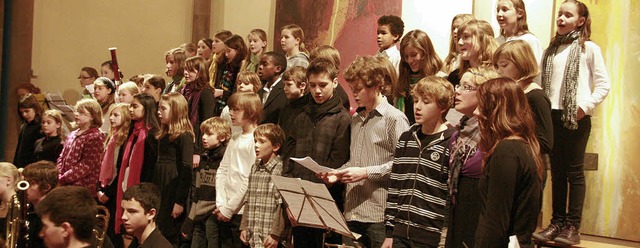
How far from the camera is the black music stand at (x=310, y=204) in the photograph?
4.45 meters

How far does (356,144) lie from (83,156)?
2980 mm

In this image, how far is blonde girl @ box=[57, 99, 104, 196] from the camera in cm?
706

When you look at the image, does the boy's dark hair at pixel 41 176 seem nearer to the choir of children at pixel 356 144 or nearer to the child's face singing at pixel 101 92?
the choir of children at pixel 356 144

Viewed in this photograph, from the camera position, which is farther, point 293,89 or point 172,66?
point 172,66

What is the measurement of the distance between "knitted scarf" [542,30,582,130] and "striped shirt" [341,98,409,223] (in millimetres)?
1079

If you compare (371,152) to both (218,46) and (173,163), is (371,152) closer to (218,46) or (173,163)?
(173,163)

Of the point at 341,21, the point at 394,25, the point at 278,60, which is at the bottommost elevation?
the point at 278,60

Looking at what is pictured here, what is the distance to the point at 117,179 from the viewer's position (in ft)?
22.9

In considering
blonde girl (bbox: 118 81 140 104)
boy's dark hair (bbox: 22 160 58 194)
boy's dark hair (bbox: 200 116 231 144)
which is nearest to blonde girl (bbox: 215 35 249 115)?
blonde girl (bbox: 118 81 140 104)

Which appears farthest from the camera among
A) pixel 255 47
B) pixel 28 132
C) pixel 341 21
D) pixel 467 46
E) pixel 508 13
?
pixel 341 21

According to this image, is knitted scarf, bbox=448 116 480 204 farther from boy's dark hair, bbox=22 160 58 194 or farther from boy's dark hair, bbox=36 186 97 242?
boy's dark hair, bbox=22 160 58 194

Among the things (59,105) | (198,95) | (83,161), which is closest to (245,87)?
(198,95)

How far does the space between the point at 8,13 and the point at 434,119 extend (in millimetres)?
7973

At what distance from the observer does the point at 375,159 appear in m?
4.87
